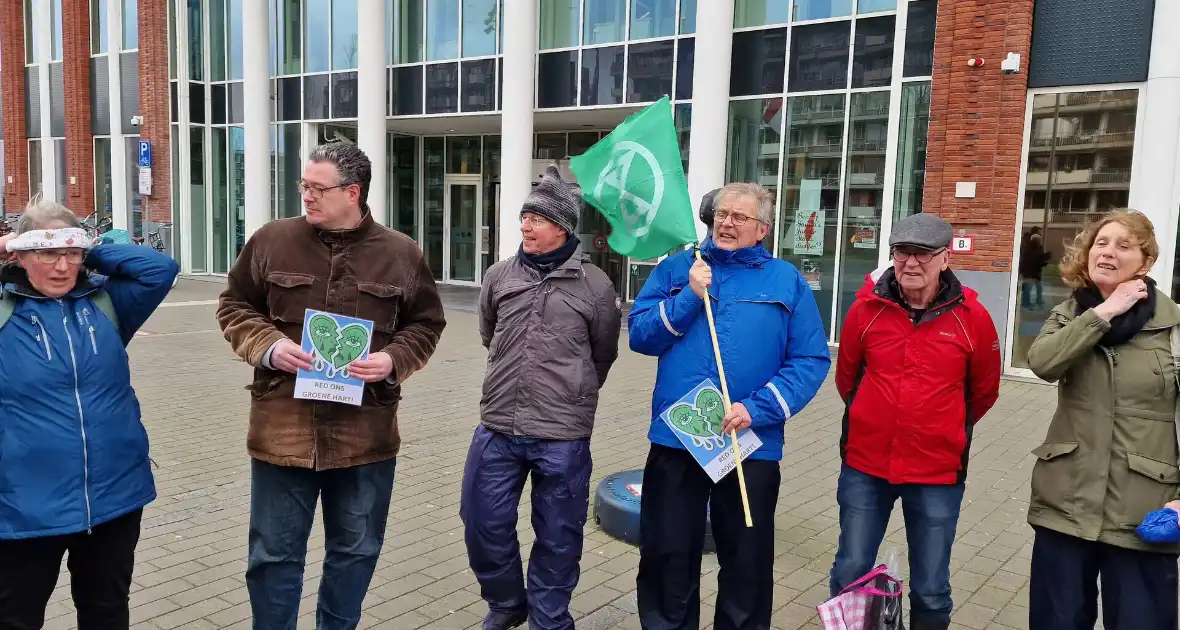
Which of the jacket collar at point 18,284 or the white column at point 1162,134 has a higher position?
the white column at point 1162,134

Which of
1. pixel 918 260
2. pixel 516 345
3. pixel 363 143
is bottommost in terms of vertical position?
pixel 516 345

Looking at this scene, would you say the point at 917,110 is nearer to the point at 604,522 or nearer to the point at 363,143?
the point at 604,522

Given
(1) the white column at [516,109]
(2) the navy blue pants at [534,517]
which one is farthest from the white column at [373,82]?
(2) the navy blue pants at [534,517]

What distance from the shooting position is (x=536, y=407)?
352cm

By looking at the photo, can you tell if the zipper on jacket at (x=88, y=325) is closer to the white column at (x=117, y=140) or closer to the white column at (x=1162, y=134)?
the white column at (x=1162, y=134)

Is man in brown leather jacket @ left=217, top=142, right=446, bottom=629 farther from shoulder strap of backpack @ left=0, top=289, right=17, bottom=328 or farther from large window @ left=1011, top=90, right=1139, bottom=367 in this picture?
large window @ left=1011, top=90, right=1139, bottom=367

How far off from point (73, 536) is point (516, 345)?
5.60 feet

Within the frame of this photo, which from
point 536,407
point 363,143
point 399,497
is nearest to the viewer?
point 536,407

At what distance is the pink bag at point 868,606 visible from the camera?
3080mm

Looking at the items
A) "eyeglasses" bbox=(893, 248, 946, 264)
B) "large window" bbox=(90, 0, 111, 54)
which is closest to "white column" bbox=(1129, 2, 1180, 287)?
"eyeglasses" bbox=(893, 248, 946, 264)

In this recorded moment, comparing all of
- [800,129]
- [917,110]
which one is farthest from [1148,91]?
[800,129]

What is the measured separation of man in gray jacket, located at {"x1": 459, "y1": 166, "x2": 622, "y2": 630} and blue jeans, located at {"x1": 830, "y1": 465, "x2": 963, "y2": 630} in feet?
3.57

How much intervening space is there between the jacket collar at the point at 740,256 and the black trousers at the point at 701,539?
2.52 ft

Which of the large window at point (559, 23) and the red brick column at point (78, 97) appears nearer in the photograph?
the large window at point (559, 23)
